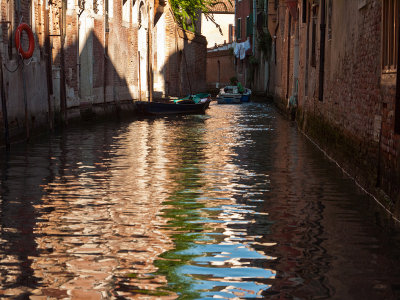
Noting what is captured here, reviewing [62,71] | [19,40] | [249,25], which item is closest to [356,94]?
[19,40]

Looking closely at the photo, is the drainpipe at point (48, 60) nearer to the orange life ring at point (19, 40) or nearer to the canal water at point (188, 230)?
the orange life ring at point (19, 40)

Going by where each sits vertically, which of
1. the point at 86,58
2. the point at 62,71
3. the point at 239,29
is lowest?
the point at 62,71

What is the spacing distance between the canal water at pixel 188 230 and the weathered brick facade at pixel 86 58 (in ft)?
9.93

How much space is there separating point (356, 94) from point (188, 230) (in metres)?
5.13

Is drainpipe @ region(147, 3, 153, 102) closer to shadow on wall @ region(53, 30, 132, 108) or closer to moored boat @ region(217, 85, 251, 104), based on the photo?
shadow on wall @ region(53, 30, 132, 108)

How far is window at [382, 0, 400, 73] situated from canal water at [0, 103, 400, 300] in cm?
153

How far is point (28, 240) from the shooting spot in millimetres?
6578

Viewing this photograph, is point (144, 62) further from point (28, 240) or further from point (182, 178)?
point (28, 240)

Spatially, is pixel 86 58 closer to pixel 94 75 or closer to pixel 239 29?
pixel 94 75

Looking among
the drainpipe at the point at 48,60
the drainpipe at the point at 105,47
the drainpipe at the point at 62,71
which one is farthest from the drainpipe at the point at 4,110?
the drainpipe at the point at 105,47

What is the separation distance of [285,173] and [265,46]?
3378cm

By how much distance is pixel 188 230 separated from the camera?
7.09 meters

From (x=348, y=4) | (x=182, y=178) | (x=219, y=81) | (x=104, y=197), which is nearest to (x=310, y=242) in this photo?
(x=104, y=197)

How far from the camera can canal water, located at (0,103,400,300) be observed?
5.13 meters
